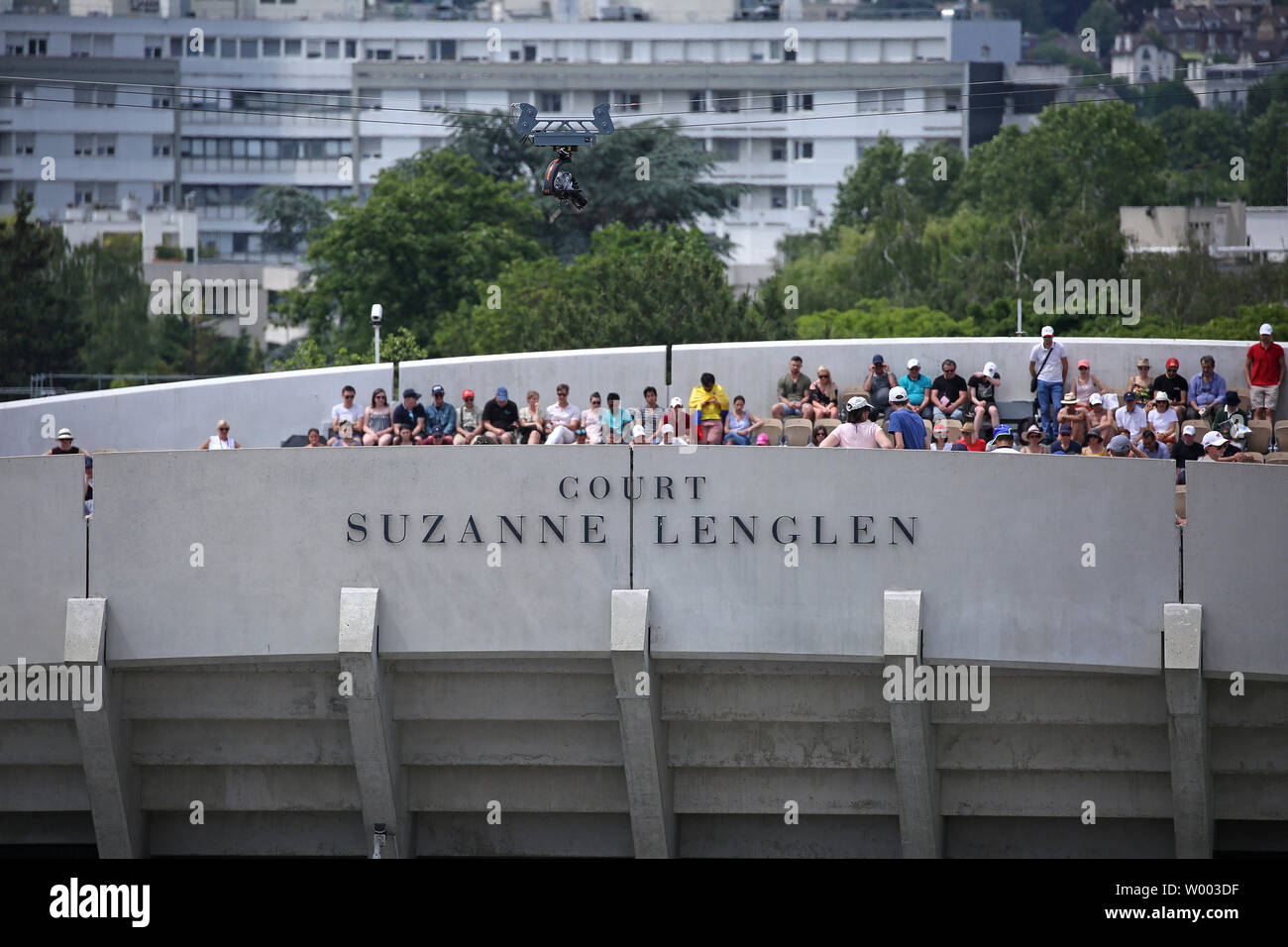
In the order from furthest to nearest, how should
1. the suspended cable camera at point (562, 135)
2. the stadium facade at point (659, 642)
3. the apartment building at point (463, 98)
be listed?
the apartment building at point (463, 98) < the suspended cable camera at point (562, 135) < the stadium facade at point (659, 642)

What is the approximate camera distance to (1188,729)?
795 inches

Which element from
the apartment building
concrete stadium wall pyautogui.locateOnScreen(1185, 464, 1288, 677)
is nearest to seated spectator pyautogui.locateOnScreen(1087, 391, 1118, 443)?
concrete stadium wall pyautogui.locateOnScreen(1185, 464, 1288, 677)

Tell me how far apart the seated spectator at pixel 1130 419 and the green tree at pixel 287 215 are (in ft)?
325

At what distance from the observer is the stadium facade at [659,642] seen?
794 inches

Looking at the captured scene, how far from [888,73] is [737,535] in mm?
118336

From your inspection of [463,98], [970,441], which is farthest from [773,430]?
[463,98]

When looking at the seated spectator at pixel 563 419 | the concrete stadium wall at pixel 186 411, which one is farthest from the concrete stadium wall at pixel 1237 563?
the concrete stadium wall at pixel 186 411

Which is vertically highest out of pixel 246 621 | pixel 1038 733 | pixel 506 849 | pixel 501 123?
pixel 501 123

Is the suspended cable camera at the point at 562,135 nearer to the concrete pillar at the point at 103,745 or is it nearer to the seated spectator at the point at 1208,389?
the concrete pillar at the point at 103,745

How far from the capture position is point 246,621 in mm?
20750

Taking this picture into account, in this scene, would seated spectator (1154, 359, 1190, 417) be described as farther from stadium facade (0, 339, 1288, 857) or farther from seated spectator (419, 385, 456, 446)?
seated spectator (419, 385, 456, 446)

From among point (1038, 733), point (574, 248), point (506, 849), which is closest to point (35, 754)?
point (506, 849)

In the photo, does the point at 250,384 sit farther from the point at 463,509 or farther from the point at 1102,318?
the point at 1102,318
